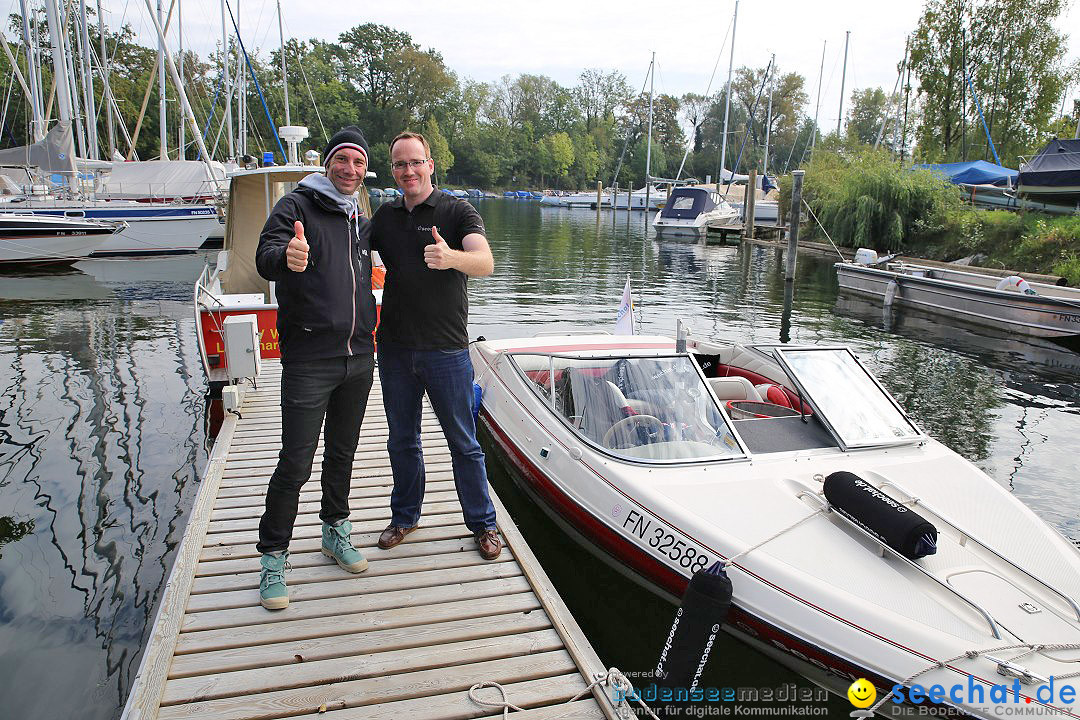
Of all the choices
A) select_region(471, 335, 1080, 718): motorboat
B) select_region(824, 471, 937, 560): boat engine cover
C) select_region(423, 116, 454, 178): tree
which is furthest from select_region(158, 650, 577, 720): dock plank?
A: select_region(423, 116, 454, 178): tree

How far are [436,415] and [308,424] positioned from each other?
2.28 ft

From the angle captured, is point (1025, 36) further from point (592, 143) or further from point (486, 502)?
point (592, 143)

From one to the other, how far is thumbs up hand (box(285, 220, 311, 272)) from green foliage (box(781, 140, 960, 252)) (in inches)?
1038

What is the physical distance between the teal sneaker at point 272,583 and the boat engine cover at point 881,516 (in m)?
2.90

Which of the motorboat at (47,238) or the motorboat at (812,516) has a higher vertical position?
the motorboat at (47,238)

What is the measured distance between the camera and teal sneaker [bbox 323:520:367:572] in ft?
11.9

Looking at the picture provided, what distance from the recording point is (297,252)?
9.18 ft

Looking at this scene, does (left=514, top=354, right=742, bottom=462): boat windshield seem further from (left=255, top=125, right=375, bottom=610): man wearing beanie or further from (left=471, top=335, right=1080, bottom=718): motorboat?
(left=255, top=125, right=375, bottom=610): man wearing beanie

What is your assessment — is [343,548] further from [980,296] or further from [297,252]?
[980,296]

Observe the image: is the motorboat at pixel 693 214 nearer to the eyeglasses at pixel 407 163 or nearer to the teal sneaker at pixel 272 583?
the eyeglasses at pixel 407 163

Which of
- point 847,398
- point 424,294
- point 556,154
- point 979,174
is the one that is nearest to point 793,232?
point 847,398

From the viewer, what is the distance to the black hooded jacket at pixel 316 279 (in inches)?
116

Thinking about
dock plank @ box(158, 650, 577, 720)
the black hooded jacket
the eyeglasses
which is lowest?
dock plank @ box(158, 650, 577, 720)

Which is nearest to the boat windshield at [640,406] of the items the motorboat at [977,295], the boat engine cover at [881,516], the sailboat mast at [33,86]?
the boat engine cover at [881,516]
